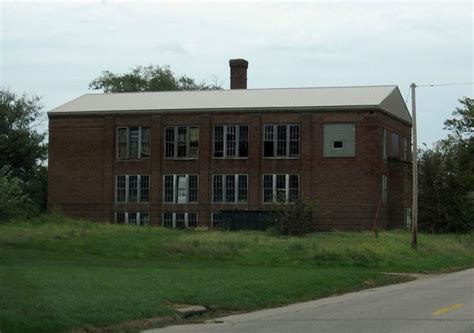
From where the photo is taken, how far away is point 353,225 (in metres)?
56.1

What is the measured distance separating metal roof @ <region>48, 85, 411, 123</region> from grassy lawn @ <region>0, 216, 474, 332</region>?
1272 cm

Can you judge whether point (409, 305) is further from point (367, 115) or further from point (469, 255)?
point (367, 115)

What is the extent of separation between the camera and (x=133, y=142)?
6269 cm

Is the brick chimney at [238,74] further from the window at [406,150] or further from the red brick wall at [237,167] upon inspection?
the window at [406,150]

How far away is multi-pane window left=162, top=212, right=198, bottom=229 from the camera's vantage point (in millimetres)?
60250

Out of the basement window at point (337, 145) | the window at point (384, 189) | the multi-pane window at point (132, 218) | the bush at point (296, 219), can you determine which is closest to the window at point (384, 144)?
the window at point (384, 189)

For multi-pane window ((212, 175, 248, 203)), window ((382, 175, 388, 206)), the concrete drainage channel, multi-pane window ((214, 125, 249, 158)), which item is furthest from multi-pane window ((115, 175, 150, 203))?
the concrete drainage channel

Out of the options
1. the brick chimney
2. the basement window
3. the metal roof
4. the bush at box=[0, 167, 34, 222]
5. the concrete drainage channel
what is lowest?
the concrete drainage channel

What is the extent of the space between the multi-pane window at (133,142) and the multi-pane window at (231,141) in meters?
5.62

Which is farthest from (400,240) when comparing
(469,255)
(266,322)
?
(266,322)

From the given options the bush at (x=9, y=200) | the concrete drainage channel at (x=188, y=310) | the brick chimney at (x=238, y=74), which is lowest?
the concrete drainage channel at (x=188, y=310)

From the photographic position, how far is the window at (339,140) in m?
57.2

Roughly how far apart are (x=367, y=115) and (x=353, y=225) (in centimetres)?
780

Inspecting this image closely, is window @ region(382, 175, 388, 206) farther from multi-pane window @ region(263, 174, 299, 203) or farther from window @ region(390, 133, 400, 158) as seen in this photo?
multi-pane window @ region(263, 174, 299, 203)
